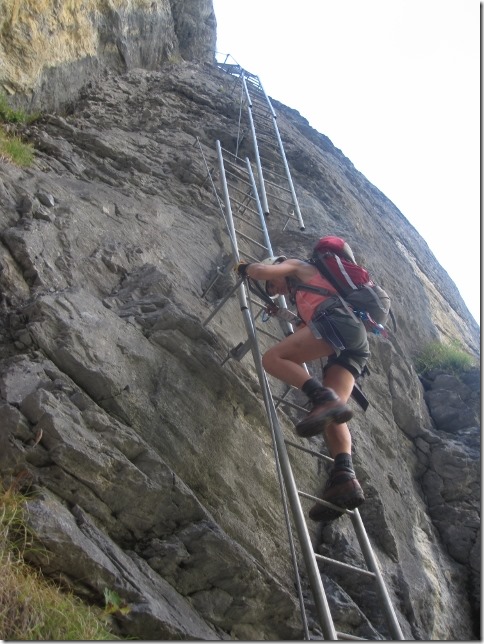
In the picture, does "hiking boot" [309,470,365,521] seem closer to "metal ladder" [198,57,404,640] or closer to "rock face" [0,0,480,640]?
"metal ladder" [198,57,404,640]

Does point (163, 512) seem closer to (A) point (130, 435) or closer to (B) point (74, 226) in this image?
(A) point (130, 435)

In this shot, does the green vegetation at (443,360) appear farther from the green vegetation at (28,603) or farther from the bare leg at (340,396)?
the green vegetation at (28,603)

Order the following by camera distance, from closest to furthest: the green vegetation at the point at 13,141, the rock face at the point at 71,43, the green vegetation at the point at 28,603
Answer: the green vegetation at the point at 28,603 < the green vegetation at the point at 13,141 < the rock face at the point at 71,43

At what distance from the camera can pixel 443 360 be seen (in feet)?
28.3

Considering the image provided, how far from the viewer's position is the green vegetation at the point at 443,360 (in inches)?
329

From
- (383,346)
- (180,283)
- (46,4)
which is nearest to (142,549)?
(180,283)

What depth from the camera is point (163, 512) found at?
439 centimetres

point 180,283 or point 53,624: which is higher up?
point 180,283

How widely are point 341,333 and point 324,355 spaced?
0.28 m

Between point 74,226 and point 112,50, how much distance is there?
18.8ft

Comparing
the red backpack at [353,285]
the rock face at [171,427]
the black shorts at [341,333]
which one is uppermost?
the red backpack at [353,285]

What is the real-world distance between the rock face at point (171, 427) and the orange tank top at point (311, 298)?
30.8 inches

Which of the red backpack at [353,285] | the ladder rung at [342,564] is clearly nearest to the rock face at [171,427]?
the ladder rung at [342,564]

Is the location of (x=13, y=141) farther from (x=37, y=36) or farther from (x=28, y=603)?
(x=28, y=603)
